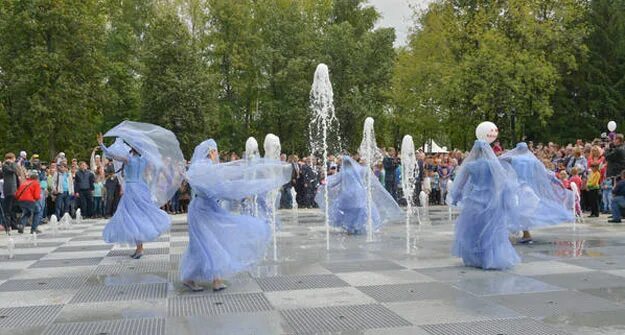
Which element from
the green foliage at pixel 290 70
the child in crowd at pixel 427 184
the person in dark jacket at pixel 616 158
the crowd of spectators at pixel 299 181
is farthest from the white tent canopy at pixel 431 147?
the person in dark jacket at pixel 616 158

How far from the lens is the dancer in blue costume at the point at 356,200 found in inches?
573

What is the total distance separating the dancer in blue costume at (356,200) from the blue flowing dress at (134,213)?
448 cm

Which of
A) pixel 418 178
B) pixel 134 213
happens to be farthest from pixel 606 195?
pixel 134 213

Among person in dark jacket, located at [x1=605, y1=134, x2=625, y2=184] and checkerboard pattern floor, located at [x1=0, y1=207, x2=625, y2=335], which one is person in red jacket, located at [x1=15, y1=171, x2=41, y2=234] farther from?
person in dark jacket, located at [x1=605, y1=134, x2=625, y2=184]

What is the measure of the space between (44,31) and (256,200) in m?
27.7

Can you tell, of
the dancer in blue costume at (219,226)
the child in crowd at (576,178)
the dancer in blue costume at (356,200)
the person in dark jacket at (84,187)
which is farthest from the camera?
the person in dark jacket at (84,187)

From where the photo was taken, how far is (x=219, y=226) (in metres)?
8.56

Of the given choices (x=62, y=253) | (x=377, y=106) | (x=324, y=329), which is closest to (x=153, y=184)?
(x=62, y=253)

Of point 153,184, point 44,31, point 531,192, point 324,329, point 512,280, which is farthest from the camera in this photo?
point 44,31

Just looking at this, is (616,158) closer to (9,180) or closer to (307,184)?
(307,184)

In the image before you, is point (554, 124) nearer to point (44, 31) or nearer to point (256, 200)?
point (44, 31)

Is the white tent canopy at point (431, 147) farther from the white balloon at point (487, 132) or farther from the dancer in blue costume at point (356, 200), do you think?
the white balloon at point (487, 132)

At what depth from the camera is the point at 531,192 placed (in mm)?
12562

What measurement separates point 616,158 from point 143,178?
12.6 meters
